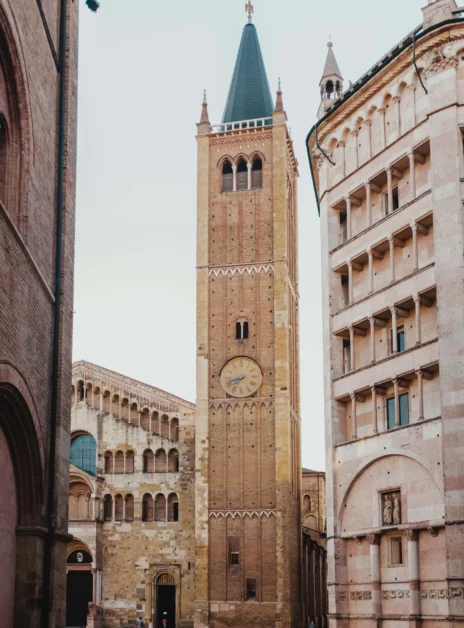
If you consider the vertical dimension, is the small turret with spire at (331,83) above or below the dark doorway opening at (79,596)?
above

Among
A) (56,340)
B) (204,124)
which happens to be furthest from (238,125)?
(56,340)

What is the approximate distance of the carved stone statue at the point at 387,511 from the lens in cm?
2391

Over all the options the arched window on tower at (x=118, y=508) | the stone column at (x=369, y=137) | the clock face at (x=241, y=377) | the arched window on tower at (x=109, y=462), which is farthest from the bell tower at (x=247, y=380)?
the stone column at (x=369, y=137)

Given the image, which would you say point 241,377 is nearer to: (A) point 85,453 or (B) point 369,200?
(A) point 85,453

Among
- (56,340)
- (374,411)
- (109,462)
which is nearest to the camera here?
(56,340)

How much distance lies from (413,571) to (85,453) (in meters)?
35.0

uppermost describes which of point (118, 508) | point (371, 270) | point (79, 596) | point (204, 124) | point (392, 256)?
point (204, 124)

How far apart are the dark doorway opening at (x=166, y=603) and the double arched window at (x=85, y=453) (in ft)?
24.4

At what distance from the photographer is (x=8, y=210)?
575 inches

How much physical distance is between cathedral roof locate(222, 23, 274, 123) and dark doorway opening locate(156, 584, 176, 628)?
27410mm

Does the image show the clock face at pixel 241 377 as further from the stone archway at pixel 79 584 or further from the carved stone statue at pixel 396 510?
the carved stone statue at pixel 396 510

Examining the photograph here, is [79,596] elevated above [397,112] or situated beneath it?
situated beneath

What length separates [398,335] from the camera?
25.0 meters

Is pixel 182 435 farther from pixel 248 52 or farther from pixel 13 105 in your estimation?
pixel 13 105
